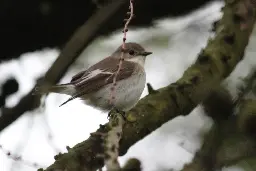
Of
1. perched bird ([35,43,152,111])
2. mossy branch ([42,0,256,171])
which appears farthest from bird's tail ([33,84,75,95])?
mossy branch ([42,0,256,171])

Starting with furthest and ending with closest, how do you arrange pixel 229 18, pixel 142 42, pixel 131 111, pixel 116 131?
pixel 142 42
pixel 229 18
pixel 131 111
pixel 116 131

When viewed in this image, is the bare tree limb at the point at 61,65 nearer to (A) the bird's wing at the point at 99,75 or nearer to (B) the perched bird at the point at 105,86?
(B) the perched bird at the point at 105,86

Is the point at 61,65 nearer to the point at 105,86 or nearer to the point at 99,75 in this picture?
the point at 105,86

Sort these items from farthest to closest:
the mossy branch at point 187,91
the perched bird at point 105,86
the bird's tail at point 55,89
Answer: the perched bird at point 105,86 < the bird's tail at point 55,89 < the mossy branch at point 187,91

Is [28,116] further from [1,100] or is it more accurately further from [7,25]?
[7,25]

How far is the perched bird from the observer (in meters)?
3.75

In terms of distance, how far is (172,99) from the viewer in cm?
335

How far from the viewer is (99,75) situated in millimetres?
4000

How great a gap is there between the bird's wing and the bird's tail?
5 cm

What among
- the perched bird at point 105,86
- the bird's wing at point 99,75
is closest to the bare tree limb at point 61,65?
the perched bird at point 105,86

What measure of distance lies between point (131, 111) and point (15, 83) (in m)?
Result: 0.92

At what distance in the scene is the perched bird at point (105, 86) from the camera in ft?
12.3

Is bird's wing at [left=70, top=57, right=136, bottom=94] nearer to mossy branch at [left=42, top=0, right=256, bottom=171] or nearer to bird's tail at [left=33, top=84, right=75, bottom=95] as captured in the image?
bird's tail at [left=33, top=84, right=75, bottom=95]

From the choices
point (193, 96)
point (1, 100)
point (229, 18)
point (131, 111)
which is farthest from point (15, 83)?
point (229, 18)
